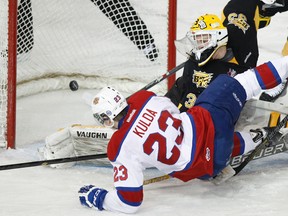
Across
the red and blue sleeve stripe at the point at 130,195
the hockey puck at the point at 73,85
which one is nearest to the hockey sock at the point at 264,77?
the red and blue sleeve stripe at the point at 130,195

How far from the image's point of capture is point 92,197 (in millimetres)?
3107

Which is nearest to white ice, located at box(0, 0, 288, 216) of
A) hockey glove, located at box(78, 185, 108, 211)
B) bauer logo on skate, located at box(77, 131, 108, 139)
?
hockey glove, located at box(78, 185, 108, 211)

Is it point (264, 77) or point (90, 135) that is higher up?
point (264, 77)

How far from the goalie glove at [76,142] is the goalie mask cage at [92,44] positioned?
86 centimetres

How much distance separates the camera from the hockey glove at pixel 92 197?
3.09m

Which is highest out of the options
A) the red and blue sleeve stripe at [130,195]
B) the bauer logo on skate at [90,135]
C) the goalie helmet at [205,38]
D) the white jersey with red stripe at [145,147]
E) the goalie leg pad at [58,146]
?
the goalie helmet at [205,38]

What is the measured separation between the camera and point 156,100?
3.21 m

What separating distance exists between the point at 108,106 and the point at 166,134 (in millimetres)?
235

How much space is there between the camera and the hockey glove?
3092mm

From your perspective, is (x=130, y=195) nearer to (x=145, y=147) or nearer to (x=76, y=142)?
(x=145, y=147)

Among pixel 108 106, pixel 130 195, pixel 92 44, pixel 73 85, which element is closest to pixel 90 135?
pixel 108 106

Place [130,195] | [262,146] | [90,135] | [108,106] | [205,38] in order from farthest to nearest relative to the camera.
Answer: [90,135] → [205,38] → [262,146] → [108,106] → [130,195]

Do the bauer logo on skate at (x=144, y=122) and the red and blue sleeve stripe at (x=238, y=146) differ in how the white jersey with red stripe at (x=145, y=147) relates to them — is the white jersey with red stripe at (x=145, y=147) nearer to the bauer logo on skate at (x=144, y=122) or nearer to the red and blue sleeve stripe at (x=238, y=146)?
the bauer logo on skate at (x=144, y=122)

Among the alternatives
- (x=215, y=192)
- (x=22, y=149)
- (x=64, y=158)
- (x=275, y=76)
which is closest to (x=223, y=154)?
(x=215, y=192)
